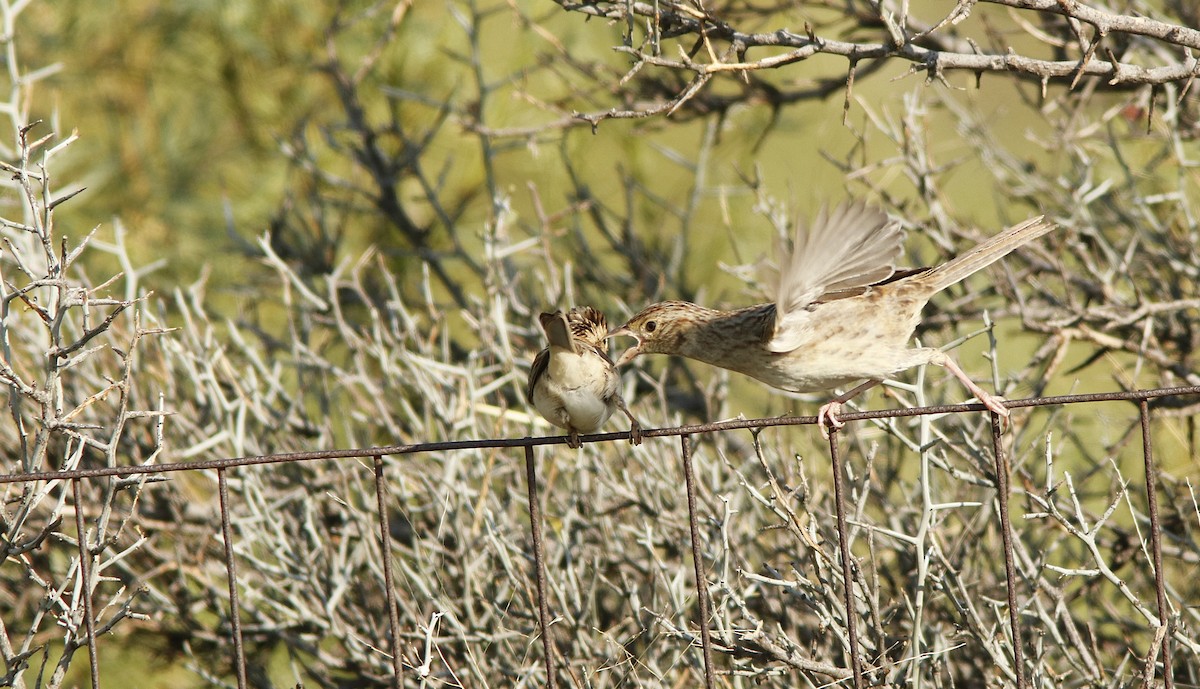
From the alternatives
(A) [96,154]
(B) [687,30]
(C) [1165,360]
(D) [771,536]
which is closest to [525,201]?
(A) [96,154]

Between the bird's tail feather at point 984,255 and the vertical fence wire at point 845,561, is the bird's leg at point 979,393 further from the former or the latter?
the vertical fence wire at point 845,561

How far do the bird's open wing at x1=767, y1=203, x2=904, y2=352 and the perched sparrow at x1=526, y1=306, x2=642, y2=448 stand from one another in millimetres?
507

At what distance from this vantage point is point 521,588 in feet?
12.8

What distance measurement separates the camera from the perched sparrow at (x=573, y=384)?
304 cm

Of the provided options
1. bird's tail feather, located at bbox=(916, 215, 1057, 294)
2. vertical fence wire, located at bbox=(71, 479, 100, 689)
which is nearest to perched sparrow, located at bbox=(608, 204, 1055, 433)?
bird's tail feather, located at bbox=(916, 215, 1057, 294)

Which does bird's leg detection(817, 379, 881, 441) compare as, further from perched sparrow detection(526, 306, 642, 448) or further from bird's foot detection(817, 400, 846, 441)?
perched sparrow detection(526, 306, 642, 448)

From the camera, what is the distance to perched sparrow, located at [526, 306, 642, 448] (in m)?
3.04

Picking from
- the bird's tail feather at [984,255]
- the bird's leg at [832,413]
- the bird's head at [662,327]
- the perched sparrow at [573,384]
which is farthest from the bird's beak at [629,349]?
the bird's tail feather at [984,255]

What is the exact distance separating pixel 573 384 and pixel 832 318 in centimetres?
86

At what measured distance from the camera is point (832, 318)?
3.44 m

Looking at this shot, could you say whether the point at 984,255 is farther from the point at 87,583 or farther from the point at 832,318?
the point at 87,583

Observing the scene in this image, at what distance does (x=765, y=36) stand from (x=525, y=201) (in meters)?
4.69

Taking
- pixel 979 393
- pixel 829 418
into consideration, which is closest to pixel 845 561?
pixel 829 418

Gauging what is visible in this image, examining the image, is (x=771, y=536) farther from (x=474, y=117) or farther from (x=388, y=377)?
(x=474, y=117)
